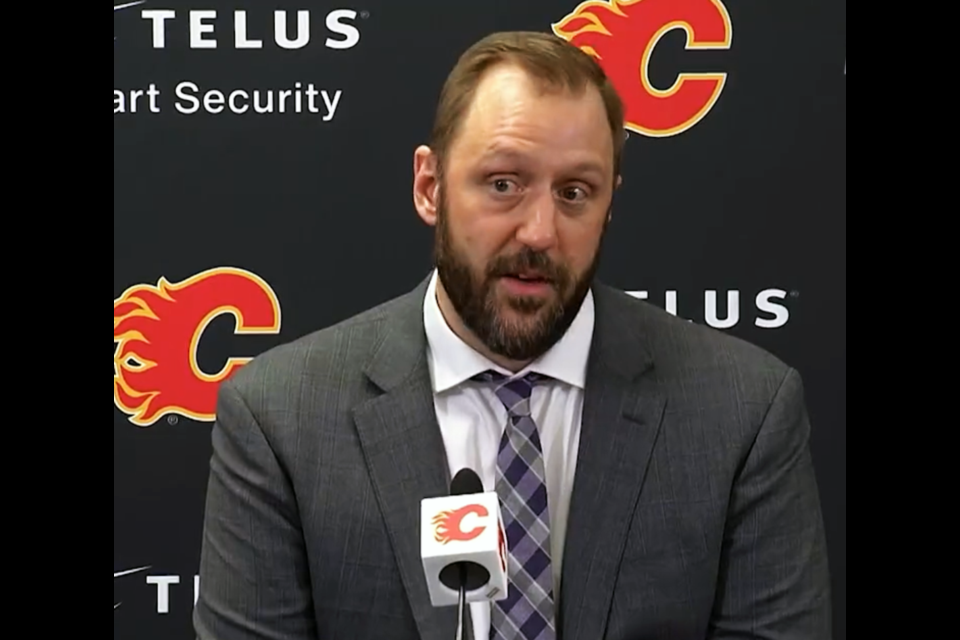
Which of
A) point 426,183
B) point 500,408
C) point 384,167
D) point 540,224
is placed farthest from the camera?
point 384,167

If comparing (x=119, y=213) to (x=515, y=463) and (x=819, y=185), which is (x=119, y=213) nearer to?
(x=515, y=463)

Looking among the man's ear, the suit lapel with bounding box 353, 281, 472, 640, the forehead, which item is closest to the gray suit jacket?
the suit lapel with bounding box 353, 281, 472, 640

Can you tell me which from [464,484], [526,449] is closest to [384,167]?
[526,449]

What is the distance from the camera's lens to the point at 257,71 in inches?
103

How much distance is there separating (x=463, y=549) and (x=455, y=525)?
0.12ft

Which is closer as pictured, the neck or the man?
the man

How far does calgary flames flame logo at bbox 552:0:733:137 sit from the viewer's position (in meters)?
2.62

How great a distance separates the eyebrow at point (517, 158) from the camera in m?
1.83

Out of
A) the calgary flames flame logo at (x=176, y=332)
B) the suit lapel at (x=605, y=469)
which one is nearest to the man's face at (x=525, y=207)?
the suit lapel at (x=605, y=469)

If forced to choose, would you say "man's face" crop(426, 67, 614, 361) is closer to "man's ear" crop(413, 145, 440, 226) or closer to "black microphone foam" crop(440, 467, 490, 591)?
"man's ear" crop(413, 145, 440, 226)

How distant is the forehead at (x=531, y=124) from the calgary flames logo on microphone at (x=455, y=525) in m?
0.63

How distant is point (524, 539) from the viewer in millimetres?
1844

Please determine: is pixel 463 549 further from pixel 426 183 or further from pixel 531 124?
pixel 426 183

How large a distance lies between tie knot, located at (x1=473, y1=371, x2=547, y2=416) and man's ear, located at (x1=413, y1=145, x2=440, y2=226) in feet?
0.92
